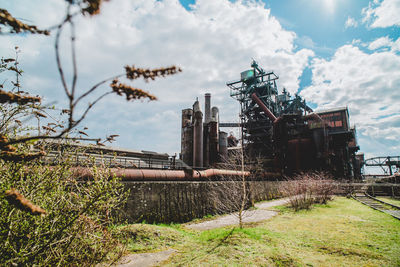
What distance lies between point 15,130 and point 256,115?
31943 millimetres

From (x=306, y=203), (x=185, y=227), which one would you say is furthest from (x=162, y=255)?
(x=306, y=203)

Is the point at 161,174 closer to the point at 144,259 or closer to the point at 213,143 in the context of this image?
the point at 144,259

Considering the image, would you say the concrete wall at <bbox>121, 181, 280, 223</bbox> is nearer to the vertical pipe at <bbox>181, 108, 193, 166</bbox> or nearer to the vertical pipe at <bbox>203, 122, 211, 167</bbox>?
the vertical pipe at <bbox>203, 122, 211, 167</bbox>

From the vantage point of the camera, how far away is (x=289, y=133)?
27.5 m

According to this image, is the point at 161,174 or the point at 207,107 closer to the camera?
the point at 161,174

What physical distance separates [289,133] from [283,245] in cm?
2406

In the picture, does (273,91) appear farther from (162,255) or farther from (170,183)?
(162,255)

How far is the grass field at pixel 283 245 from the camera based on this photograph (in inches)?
192

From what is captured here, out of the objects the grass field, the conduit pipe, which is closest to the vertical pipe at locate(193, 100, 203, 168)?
the conduit pipe

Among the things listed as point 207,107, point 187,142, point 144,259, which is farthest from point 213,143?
point 144,259

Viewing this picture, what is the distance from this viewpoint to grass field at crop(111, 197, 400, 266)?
4.88 meters

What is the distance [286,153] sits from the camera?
24031 mm

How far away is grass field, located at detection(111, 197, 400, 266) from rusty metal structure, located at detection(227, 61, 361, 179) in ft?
28.2

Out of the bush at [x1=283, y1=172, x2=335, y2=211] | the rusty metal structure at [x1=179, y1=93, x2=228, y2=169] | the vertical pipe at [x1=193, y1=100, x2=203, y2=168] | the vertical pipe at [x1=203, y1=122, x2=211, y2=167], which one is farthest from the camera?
the vertical pipe at [x1=203, y1=122, x2=211, y2=167]
